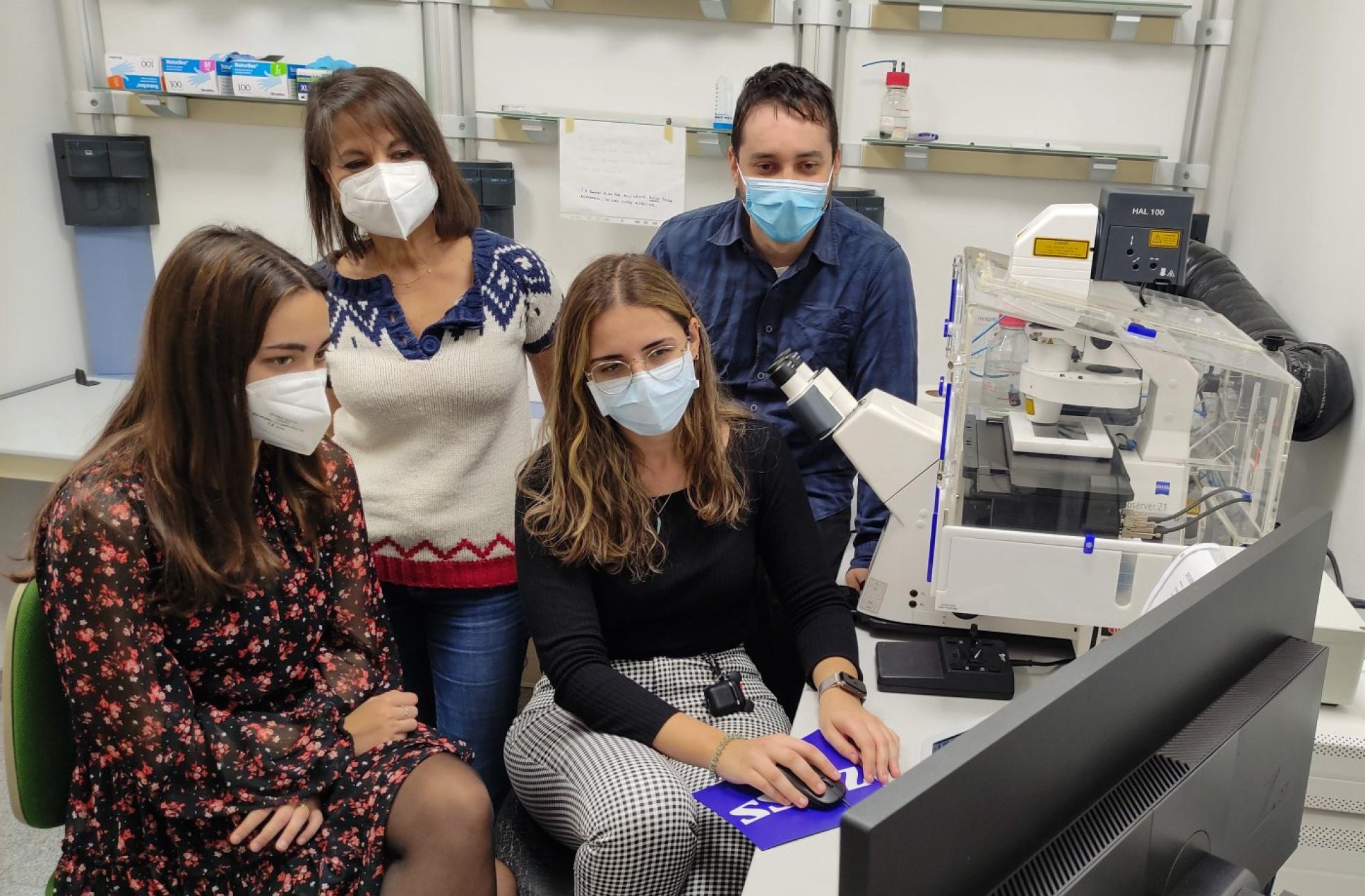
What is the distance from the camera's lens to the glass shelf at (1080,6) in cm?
243

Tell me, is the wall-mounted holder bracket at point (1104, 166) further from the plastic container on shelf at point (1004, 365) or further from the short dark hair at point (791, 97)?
the plastic container on shelf at point (1004, 365)

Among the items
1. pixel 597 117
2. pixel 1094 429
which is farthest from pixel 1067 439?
pixel 597 117

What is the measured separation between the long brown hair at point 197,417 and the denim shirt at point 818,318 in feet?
2.57

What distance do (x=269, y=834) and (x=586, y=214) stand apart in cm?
190

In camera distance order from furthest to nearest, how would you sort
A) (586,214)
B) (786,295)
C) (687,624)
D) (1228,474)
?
(586,214)
(786,295)
(687,624)
(1228,474)

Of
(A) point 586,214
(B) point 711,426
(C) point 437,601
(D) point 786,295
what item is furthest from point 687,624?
(A) point 586,214

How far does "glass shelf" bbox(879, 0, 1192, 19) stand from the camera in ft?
7.97

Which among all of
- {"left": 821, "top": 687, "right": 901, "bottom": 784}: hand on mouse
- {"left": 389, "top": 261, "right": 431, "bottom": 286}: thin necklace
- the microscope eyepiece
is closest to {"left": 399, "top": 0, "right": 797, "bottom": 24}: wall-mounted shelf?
{"left": 389, "top": 261, "right": 431, "bottom": 286}: thin necklace

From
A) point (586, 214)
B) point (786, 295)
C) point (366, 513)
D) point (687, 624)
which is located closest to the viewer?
point (687, 624)

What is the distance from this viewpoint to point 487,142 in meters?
2.85

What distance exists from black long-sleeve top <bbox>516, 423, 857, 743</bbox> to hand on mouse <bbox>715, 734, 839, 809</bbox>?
18 centimetres

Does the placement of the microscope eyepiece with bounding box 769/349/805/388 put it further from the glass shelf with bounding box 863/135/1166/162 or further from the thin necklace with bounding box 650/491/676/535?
the glass shelf with bounding box 863/135/1166/162

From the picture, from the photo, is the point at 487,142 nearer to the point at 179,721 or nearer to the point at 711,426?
the point at 711,426

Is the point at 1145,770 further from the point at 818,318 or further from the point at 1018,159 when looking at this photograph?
the point at 1018,159
